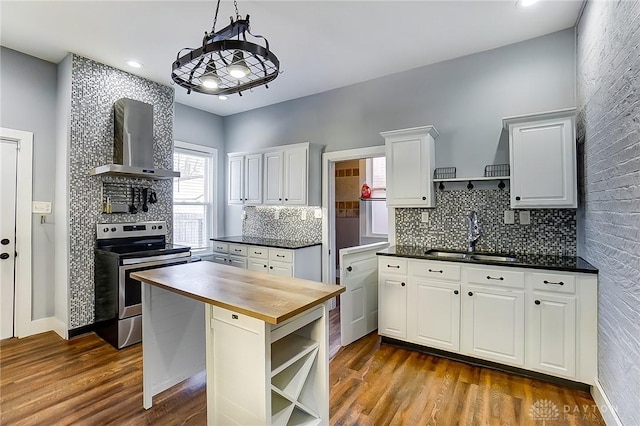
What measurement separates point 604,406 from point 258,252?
3344 millimetres

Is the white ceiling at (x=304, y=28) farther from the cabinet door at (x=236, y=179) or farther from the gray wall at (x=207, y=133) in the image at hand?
the cabinet door at (x=236, y=179)

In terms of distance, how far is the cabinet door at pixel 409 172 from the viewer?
119 inches

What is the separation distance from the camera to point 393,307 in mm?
2926

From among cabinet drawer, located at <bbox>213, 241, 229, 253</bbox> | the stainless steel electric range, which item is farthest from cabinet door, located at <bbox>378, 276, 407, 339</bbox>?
cabinet drawer, located at <bbox>213, 241, 229, 253</bbox>

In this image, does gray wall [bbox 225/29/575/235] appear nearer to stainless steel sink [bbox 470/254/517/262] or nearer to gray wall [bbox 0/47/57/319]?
stainless steel sink [bbox 470/254/517/262]

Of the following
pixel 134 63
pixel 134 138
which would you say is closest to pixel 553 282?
pixel 134 138

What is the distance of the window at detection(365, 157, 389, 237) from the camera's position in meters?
5.60

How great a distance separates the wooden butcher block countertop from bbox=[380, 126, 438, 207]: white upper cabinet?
1621 millimetres

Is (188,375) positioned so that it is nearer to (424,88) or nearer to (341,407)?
(341,407)

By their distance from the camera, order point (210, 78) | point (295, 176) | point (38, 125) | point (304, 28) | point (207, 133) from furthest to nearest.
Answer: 1. point (207, 133)
2. point (295, 176)
3. point (38, 125)
4. point (304, 28)
5. point (210, 78)

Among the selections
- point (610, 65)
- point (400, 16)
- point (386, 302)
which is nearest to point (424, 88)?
point (400, 16)

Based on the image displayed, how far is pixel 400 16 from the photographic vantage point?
249 centimetres

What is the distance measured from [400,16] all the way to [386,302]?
2.51m

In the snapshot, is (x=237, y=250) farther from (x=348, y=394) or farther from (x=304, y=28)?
(x=304, y=28)
